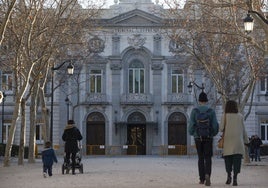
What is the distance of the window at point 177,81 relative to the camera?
6106 centimetres

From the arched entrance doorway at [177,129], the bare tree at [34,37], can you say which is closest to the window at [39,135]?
the arched entrance doorway at [177,129]

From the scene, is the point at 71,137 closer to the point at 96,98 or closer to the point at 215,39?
the point at 215,39

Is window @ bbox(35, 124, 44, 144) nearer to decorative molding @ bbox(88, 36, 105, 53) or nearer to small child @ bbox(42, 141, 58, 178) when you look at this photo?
decorative molding @ bbox(88, 36, 105, 53)

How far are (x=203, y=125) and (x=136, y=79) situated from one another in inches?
1830

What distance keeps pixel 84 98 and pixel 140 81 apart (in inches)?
211

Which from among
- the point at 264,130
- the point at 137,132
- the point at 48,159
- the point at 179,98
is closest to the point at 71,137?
the point at 48,159

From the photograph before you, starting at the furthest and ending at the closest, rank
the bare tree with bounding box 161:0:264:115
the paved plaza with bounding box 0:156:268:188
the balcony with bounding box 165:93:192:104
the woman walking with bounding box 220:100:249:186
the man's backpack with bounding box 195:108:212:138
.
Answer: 1. the balcony with bounding box 165:93:192:104
2. the bare tree with bounding box 161:0:264:115
3. the paved plaza with bounding box 0:156:268:188
4. the woman walking with bounding box 220:100:249:186
5. the man's backpack with bounding box 195:108:212:138

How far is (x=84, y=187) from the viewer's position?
50.5ft

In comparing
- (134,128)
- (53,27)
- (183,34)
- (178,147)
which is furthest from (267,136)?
(53,27)

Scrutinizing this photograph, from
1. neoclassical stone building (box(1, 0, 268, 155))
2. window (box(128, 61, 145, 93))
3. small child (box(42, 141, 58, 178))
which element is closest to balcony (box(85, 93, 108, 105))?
neoclassical stone building (box(1, 0, 268, 155))

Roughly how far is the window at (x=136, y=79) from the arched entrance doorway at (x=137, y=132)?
2.21 m

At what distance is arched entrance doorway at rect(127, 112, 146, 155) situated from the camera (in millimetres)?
60875

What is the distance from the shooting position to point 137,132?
6131 centimetres

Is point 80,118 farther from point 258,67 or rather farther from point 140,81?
point 258,67
